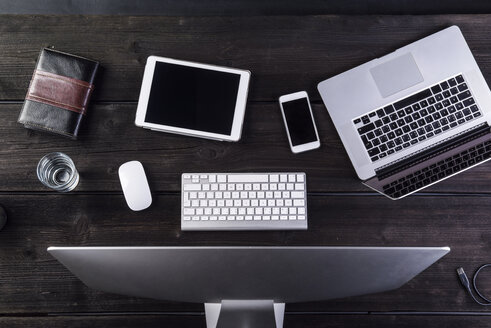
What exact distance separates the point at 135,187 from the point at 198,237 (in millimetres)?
181

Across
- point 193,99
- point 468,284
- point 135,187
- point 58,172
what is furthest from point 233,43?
point 468,284

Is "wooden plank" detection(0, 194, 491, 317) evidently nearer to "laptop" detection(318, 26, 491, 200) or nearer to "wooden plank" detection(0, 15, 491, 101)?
"laptop" detection(318, 26, 491, 200)

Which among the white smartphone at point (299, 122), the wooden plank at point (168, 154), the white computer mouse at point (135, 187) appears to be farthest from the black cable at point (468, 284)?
the white computer mouse at point (135, 187)

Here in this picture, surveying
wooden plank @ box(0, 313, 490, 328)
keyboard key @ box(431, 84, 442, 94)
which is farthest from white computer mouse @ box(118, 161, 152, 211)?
keyboard key @ box(431, 84, 442, 94)

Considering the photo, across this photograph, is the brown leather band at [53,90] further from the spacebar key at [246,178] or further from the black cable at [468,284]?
the black cable at [468,284]

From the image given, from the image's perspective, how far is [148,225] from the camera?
0.98m

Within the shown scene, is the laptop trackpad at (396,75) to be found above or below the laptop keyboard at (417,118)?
above

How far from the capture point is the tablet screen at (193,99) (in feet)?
3.20

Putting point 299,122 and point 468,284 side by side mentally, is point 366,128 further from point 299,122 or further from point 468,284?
point 468,284

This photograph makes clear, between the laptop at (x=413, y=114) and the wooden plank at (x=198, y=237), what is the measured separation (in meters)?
0.07

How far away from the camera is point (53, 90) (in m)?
0.96

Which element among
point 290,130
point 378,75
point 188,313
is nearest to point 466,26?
point 378,75

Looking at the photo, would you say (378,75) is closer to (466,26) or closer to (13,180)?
(466,26)

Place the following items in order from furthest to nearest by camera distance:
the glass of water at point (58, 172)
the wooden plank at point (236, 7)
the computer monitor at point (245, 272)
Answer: the wooden plank at point (236, 7) < the glass of water at point (58, 172) < the computer monitor at point (245, 272)
